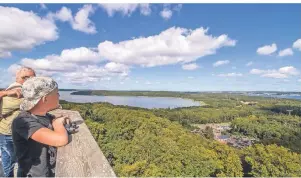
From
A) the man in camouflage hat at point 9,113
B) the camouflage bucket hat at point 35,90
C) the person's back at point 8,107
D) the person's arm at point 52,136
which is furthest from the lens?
the person's back at point 8,107

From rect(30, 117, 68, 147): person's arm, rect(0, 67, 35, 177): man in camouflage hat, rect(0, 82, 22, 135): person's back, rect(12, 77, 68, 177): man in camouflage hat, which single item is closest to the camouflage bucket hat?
rect(12, 77, 68, 177): man in camouflage hat

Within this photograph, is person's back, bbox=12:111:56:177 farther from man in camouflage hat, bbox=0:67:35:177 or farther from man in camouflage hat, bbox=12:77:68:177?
man in camouflage hat, bbox=0:67:35:177

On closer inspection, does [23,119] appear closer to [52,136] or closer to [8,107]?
[52,136]

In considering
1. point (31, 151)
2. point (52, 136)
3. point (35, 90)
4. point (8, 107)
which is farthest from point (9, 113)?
point (52, 136)

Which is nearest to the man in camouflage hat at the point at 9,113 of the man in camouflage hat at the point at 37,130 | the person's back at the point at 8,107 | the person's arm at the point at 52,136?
the person's back at the point at 8,107

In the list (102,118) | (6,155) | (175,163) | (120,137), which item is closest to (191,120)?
(102,118)

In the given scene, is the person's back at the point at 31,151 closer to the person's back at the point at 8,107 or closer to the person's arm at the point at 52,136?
the person's arm at the point at 52,136

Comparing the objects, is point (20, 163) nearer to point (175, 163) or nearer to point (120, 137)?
point (175, 163)
